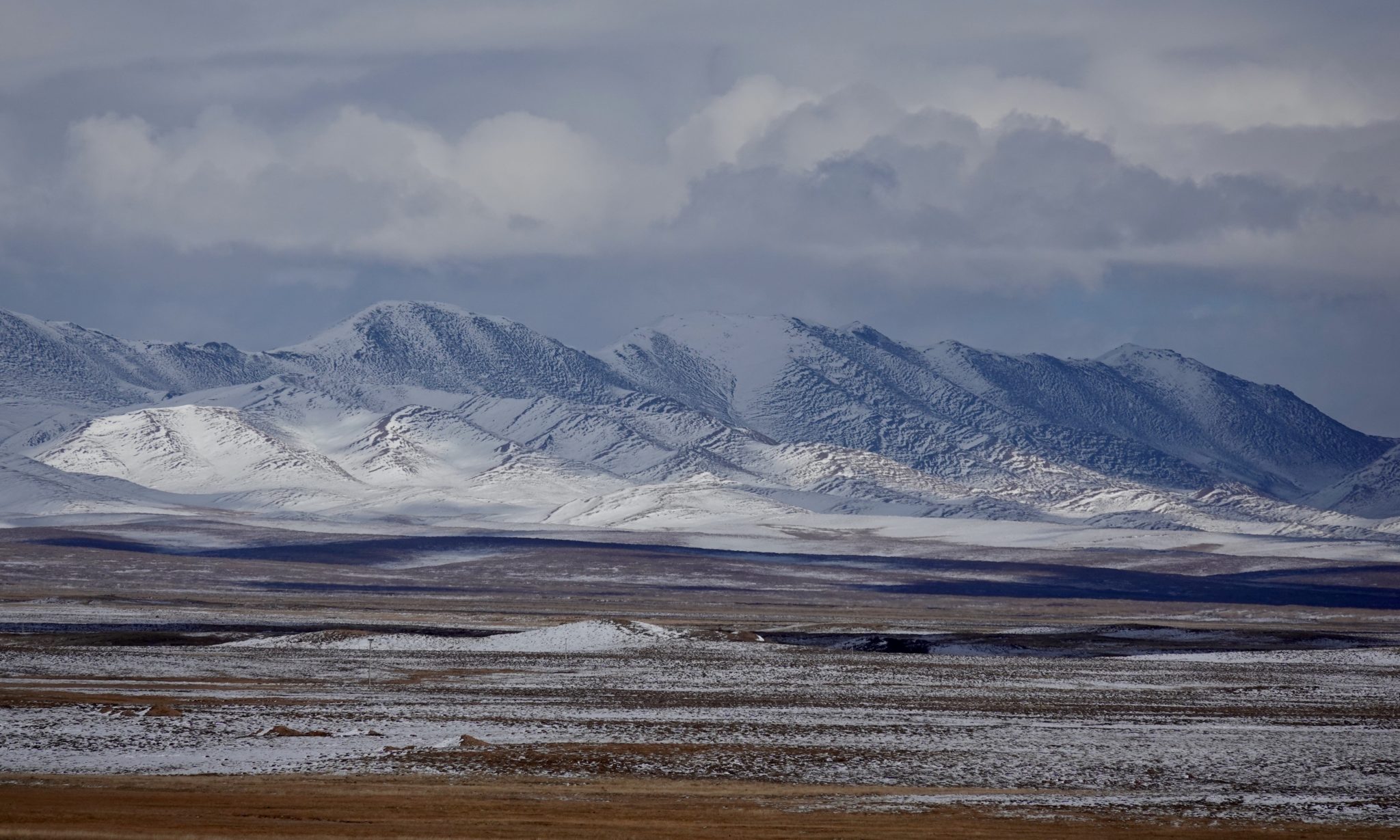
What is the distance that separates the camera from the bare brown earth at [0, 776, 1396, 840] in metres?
24.9

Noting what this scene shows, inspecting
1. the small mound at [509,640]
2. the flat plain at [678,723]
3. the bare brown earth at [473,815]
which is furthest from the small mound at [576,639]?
the bare brown earth at [473,815]

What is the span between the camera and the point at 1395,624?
326 feet

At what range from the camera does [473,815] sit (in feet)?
86.6

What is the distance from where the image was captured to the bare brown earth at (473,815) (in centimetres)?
2488

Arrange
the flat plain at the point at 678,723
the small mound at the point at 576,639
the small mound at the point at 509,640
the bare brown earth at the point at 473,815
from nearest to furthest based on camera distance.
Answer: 1. the bare brown earth at the point at 473,815
2. the flat plain at the point at 678,723
3. the small mound at the point at 509,640
4. the small mound at the point at 576,639

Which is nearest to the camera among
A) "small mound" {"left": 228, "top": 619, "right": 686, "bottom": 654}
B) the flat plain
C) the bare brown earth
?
the bare brown earth

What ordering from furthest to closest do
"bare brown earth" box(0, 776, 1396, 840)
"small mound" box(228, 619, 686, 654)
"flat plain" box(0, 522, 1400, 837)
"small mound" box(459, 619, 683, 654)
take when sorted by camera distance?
1. "small mound" box(459, 619, 683, 654)
2. "small mound" box(228, 619, 686, 654)
3. "flat plain" box(0, 522, 1400, 837)
4. "bare brown earth" box(0, 776, 1396, 840)

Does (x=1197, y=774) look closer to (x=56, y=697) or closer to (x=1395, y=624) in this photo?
(x=56, y=697)

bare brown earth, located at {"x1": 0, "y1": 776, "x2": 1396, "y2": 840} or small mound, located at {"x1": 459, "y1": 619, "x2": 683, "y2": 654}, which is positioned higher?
bare brown earth, located at {"x1": 0, "y1": 776, "x2": 1396, "y2": 840}

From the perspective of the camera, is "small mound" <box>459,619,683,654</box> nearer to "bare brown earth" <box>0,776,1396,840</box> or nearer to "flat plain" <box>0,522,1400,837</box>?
"flat plain" <box>0,522,1400,837</box>

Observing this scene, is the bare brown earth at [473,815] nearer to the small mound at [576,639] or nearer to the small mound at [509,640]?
the small mound at [509,640]

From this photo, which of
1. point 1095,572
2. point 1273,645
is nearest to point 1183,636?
point 1273,645

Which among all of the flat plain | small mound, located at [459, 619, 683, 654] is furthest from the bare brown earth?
small mound, located at [459, 619, 683, 654]

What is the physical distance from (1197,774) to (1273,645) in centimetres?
4596
